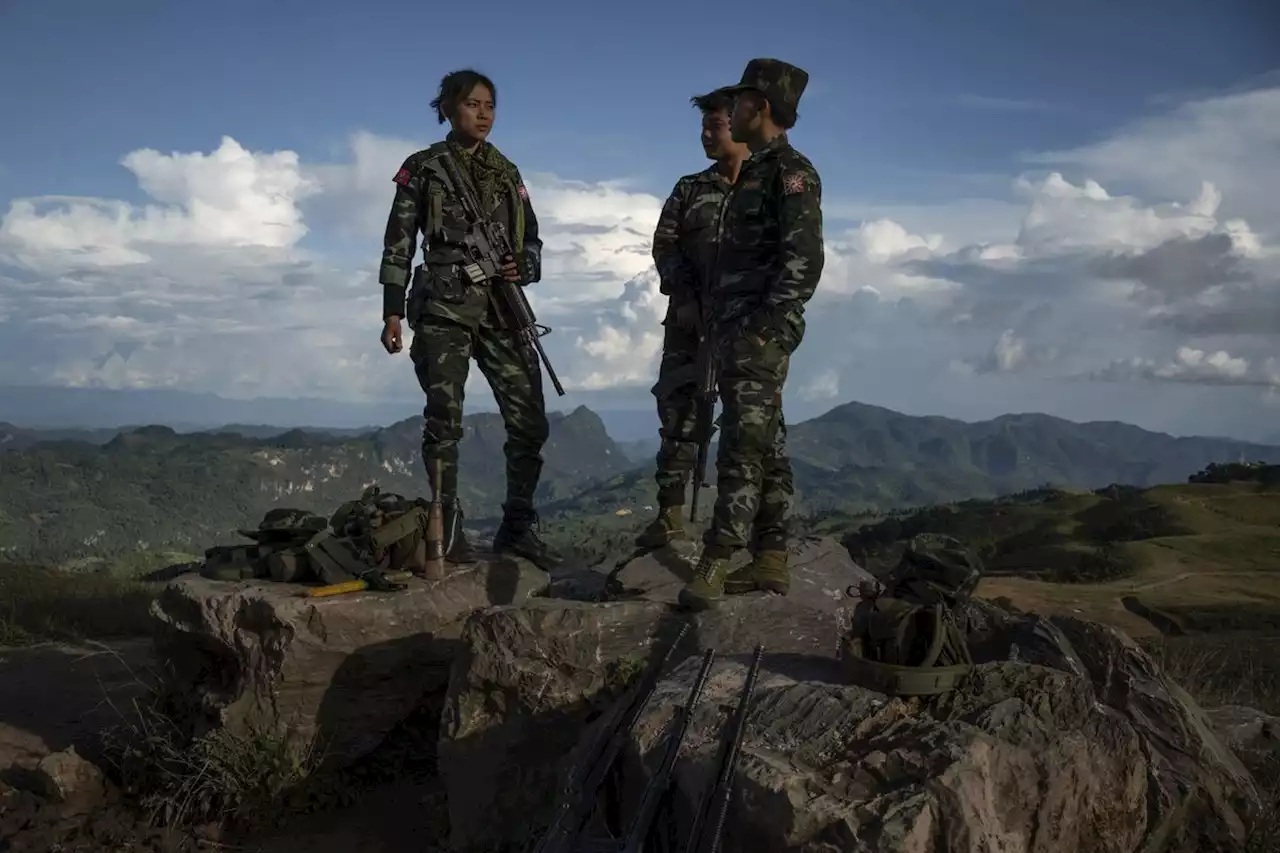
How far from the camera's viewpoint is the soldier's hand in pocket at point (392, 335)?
696 centimetres

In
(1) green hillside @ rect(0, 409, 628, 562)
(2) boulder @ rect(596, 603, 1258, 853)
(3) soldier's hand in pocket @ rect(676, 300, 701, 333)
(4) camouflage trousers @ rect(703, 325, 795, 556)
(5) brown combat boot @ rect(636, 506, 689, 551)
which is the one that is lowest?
(1) green hillside @ rect(0, 409, 628, 562)

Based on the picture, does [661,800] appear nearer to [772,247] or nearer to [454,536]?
[772,247]

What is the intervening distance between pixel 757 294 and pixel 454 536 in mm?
3012

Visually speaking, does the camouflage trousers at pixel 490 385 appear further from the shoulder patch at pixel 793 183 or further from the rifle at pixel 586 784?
the rifle at pixel 586 784

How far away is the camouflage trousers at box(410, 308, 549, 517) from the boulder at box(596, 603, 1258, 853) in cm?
329

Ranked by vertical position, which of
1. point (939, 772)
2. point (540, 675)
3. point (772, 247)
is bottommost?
point (540, 675)

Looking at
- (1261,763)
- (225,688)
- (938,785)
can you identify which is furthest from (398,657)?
(1261,763)

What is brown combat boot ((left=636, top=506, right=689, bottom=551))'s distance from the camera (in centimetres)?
673

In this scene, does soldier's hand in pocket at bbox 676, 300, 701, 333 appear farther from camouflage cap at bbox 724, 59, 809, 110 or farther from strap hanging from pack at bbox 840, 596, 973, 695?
strap hanging from pack at bbox 840, 596, 973, 695

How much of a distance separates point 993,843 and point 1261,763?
3.20 m

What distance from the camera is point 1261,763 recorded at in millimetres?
5215

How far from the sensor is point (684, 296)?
268 inches

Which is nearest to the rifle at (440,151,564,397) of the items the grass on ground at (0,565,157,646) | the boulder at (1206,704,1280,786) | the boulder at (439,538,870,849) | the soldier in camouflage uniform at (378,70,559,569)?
the soldier in camouflage uniform at (378,70,559,569)

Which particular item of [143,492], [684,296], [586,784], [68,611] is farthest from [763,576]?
[143,492]
